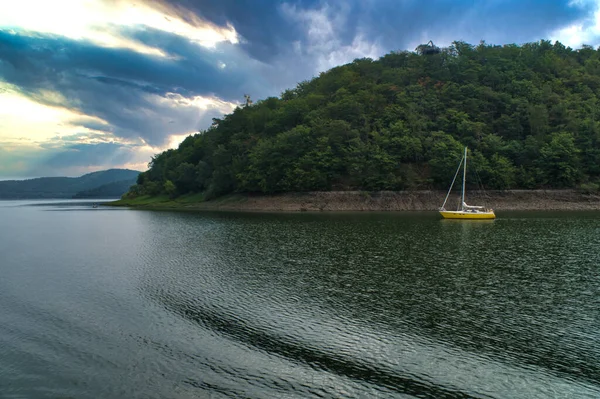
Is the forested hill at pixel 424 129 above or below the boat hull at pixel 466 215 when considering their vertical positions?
above

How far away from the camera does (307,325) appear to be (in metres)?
13.7

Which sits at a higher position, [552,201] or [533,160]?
[533,160]

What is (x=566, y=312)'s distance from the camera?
14.7 metres

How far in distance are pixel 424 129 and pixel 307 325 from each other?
93058mm

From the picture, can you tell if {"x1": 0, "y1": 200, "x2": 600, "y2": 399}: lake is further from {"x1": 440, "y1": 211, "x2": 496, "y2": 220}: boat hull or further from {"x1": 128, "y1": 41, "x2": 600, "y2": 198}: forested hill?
{"x1": 128, "y1": 41, "x2": 600, "y2": 198}: forested hill

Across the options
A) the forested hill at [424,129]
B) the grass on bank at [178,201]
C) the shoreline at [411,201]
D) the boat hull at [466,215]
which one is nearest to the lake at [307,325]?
the boat hull at [466,215]

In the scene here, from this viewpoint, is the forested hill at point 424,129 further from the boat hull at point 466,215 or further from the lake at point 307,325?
the lake at point 307,325

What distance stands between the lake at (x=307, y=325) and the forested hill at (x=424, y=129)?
60696mm

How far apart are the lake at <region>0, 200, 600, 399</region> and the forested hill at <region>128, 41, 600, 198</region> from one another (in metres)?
60.7

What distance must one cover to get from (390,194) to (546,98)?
190ft

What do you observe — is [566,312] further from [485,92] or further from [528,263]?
[485,92]

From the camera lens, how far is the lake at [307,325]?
9602mm

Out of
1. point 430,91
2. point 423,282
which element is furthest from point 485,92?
point 423,282

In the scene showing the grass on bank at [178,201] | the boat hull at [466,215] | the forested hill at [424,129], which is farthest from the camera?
the grass on bank at [178,201]
